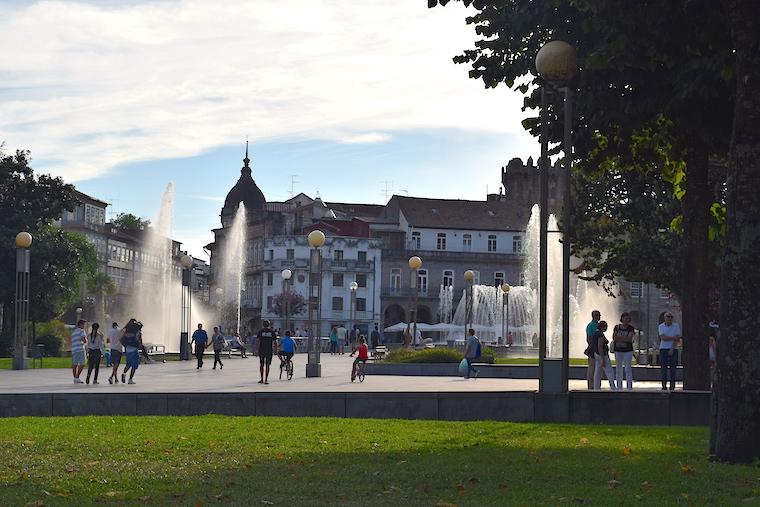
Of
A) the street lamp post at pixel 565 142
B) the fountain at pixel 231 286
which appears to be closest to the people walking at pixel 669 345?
the street lamp post at pixel 565 142

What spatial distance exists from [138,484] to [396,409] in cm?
899

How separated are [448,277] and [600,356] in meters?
94.0

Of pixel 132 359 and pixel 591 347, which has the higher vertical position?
pixel 591 347

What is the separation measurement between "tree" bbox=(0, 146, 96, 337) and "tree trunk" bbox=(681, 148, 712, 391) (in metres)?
42.7

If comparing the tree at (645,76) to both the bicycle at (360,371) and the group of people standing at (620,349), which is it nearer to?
the group of people standing at (620,349)

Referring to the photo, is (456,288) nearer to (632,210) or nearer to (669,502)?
(632,210)

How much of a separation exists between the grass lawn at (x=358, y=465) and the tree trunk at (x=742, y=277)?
1.38 ft

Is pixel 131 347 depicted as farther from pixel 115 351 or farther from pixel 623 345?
pixel 623 345

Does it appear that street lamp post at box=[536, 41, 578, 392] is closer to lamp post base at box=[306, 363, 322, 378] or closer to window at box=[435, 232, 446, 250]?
lamp post base at box=[306, 363, 322, 378]

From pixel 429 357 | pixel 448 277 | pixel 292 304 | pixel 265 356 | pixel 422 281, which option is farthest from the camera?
pixel 448 277

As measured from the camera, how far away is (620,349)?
26.7m

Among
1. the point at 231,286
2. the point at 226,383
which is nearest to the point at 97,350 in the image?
the point at 226,383

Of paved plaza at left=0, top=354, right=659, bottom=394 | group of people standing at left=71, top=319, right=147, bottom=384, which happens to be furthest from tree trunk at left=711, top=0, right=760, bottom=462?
group of people standing at left=71, top=319, right=147, bottom=384

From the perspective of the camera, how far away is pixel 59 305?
6438 cm
